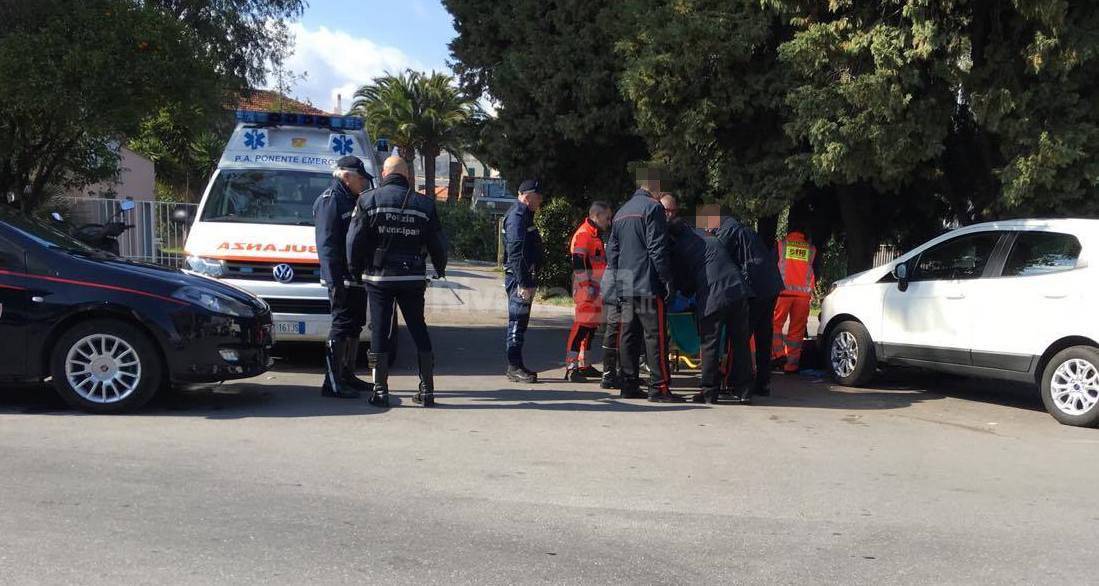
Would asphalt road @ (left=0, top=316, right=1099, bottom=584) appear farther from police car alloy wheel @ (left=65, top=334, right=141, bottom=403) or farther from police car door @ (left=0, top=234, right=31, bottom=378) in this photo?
police car door @ (left=0, top=234, right=31, bottom=378)

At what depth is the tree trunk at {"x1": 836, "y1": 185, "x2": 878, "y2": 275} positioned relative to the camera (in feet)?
37.1

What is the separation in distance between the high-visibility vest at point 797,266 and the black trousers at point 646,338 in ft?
7.76

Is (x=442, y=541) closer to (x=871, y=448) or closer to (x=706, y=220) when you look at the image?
(x=871, y=448)

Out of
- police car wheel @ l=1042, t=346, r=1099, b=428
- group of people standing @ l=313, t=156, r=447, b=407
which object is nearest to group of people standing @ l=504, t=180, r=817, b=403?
group of people standing @ l=313, t=156, r=447, b=407

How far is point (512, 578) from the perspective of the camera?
13.6ft

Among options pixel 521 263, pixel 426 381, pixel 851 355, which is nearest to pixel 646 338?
pixel 521 263

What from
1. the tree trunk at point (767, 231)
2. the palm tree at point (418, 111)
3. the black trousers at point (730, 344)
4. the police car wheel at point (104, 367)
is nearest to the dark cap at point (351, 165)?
the police car wheel at point (104, 367)

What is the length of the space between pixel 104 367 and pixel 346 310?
5.99ft

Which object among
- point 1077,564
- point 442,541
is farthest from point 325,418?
point 1077,564

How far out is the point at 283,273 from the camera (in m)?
8.77

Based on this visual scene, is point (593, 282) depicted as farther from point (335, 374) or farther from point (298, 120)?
point (298, 120)

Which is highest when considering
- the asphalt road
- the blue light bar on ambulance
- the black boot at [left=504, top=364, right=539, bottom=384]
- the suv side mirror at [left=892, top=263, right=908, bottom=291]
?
the blue light bar on ambulance

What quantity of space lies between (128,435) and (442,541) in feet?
9.30

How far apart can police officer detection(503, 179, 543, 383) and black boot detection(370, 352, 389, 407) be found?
1.81 m
